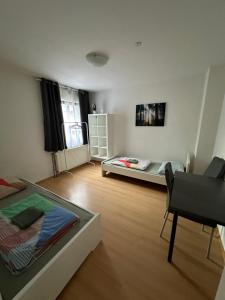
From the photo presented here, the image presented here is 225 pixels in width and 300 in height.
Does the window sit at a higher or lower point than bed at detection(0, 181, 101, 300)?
higher

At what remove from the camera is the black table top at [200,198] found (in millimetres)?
1023

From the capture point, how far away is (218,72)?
2311 mm

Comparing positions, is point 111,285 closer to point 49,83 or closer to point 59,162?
point 59,162

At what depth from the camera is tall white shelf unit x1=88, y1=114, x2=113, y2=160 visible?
3850 mm

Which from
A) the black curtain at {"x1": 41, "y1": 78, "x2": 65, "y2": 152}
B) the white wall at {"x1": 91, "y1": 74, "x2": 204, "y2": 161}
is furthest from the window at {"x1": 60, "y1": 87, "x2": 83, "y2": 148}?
the white wall at {"x1": 91, "y1": 74, "x2": 204, "y2": 161}

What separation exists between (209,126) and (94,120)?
292cm

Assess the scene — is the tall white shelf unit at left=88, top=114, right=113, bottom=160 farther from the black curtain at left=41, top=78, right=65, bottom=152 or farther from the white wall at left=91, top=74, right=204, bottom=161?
the black curtain at left=41, top=78, right=65, bottom=152

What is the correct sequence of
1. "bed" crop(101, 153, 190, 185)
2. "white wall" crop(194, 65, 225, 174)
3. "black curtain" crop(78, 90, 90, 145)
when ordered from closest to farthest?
1. "white wall" crop(194, 65, 225, 174)
2. "bed" crop(101, 153, 190, 185)
3. "black curtain" crop(78, 90, 90, 145)

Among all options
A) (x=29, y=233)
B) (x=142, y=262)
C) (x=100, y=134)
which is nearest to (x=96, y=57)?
(x=29, y=233)

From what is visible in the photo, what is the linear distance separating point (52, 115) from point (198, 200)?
3.20m

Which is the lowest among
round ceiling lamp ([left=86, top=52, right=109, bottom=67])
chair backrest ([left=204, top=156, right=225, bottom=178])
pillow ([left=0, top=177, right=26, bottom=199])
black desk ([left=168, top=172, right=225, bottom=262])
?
pillow ([left=0, top=177, right=26, bottom=199])

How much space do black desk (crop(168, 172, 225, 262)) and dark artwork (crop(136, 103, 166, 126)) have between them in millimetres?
1966

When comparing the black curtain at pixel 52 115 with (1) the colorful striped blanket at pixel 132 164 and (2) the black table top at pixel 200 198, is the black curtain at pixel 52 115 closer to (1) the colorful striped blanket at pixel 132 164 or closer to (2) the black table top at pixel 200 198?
(1) the colorful striped blanket at pixel 132 164

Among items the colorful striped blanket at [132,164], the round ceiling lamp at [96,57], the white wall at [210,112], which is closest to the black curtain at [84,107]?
the colorful striped blanket at [132,164]
